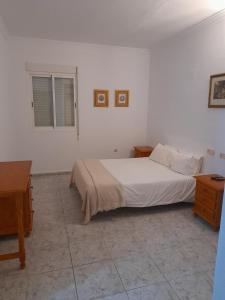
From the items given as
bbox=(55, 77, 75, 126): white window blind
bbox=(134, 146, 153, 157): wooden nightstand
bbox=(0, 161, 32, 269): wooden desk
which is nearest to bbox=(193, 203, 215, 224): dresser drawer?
bbox=(134, 146, 153, 157): wooden nightstand

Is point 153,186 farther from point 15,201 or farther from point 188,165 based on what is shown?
point 15,201

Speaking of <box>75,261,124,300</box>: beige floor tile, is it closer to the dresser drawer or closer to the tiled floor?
the tiled floor

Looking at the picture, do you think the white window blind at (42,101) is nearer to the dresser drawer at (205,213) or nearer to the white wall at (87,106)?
the white wall at (87,106)

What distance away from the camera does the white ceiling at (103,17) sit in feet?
9.15

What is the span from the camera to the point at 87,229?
2660 millimetres

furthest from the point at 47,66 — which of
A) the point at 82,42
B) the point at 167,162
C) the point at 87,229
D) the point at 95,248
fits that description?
the point at 95,248

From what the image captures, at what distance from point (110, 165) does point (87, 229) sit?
1364 mm

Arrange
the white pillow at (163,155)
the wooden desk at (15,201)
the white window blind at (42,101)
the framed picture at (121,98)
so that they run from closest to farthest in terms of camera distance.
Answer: the wooden desk at (15,201) → the white pillow at (163,155) → the white window blind at (42,101) → the framed picture at (121,98)

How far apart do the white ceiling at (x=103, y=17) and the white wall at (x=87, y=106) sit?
0.33m

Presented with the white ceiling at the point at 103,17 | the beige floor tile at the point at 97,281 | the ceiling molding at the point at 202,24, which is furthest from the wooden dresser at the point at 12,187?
the ceiling molding at the point at 202,24

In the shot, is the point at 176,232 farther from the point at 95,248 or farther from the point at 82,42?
the point at 82,42

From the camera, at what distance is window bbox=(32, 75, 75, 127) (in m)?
4.46

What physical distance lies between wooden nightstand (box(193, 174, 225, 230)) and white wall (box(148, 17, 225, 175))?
1.48 feet

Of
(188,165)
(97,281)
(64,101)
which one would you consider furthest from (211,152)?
(64,101)
